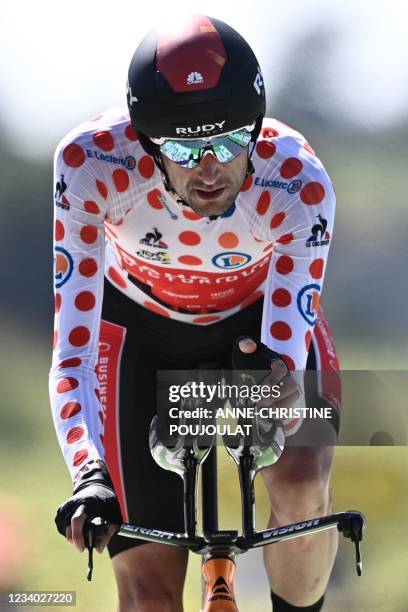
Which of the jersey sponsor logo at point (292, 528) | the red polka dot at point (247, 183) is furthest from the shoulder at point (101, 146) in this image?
the jersey sponsor logo at point (292, 528)

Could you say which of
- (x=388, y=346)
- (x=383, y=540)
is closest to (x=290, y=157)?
(x=383, y=540)

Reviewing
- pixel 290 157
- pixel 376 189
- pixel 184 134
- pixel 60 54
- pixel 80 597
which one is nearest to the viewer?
pixel 184 134

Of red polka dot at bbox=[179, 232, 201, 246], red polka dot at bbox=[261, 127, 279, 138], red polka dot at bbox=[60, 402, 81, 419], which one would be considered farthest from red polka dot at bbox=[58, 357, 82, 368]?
red polka dot at bbox=[261, 127, 279, 138]

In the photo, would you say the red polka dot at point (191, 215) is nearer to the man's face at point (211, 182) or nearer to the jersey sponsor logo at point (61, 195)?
the man's face at point (211, 182)

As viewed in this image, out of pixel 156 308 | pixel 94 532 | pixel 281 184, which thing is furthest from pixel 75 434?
pixel 156 308

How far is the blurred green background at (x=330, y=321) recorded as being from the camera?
6.59 m

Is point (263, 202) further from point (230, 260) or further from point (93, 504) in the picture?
point (93, 504)

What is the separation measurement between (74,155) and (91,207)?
194 mm

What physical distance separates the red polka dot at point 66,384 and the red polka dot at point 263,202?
90 centimetres

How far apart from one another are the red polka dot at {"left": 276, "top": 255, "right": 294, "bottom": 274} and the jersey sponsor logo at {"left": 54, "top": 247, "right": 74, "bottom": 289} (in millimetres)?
686

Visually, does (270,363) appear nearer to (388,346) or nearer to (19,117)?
(388,346)

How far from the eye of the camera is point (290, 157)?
399 centimetres

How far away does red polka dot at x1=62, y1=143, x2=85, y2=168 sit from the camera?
3.82m

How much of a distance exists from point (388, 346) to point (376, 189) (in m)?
1.55
